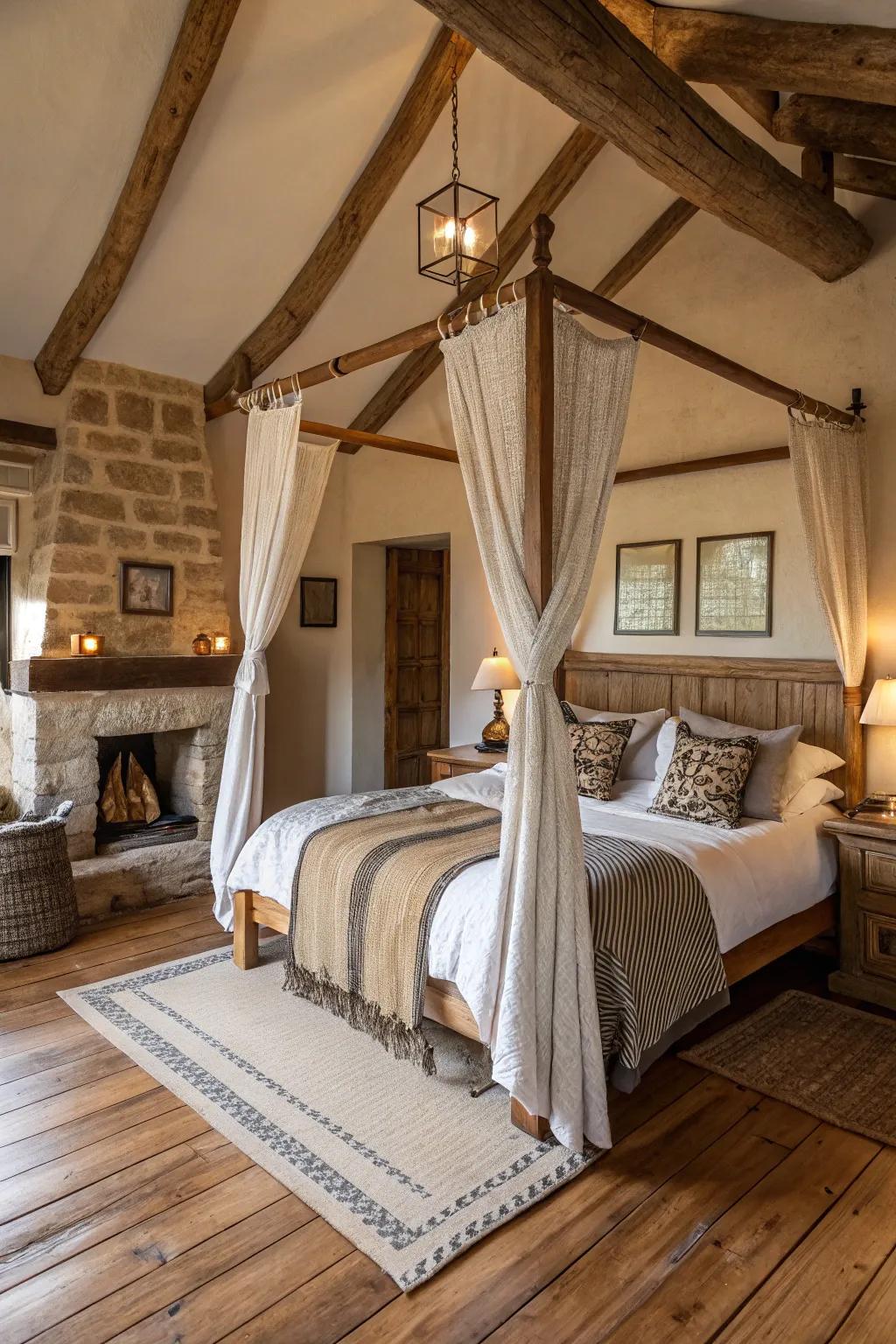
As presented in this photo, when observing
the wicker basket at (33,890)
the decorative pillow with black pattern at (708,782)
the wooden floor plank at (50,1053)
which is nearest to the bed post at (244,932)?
the wooden floor plank at (50,1053)

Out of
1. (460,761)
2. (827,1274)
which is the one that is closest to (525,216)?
(460,761)

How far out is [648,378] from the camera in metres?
4.91

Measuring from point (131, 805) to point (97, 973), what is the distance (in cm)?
136

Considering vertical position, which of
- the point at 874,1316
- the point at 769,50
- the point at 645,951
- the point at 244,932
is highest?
the point at 769,50

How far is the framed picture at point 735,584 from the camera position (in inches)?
173

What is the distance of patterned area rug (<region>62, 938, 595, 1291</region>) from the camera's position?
2232 mm

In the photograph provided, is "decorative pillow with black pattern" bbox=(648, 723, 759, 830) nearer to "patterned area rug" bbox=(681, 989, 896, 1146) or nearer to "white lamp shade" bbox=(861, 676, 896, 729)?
"white lamp shade" bbox=(861, 676, 896, 729)

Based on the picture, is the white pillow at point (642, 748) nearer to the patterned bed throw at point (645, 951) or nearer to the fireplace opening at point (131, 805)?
the patterned bed throw at point (645, 951)

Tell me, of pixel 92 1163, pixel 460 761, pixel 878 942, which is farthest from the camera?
pixel 460 761

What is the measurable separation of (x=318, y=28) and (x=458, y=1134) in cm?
399

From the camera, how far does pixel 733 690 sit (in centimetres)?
443

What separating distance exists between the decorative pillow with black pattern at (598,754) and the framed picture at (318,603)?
107 inches

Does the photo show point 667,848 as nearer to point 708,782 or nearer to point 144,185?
point 708,782

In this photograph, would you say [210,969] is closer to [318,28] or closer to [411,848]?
[411,848]
